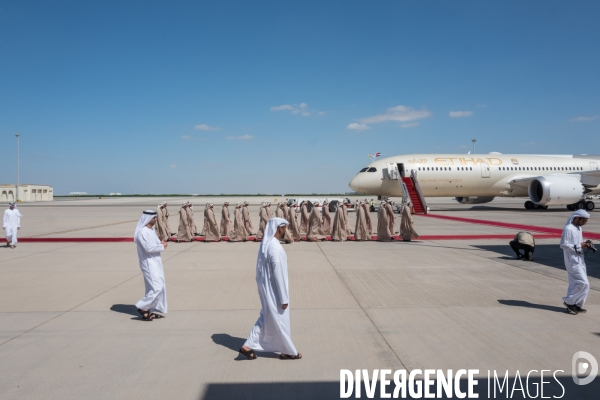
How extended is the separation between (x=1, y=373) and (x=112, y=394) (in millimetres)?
1412

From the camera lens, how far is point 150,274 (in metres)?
6.31

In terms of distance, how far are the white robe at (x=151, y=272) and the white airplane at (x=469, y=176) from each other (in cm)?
2551

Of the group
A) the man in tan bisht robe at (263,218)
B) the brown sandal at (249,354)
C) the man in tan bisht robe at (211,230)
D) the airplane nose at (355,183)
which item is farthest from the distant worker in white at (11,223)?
the airplane nose at (355,183)

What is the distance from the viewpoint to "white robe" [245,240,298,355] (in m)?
4.69

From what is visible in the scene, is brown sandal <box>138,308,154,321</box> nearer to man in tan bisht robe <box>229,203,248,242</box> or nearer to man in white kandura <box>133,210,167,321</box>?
man in white kandura <box>133,210,167,321</box>

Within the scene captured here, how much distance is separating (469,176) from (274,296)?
29783mm

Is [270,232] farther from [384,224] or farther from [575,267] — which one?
[384,224]

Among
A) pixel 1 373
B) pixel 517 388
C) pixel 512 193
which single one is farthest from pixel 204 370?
pixel 512 193

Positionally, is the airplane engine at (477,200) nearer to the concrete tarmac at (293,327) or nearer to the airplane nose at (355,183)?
the airplane nose at (355,183)

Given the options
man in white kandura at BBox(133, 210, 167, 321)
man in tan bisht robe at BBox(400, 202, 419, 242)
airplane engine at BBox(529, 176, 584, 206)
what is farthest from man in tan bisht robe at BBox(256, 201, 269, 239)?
airplane engine at BBox(529, 176, 584, 206)

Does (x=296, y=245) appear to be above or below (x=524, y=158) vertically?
below

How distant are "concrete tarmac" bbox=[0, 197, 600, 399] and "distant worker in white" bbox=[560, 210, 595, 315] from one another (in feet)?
0.81

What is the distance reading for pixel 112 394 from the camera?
4.00 meters

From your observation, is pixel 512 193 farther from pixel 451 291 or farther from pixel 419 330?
pixel 419 330
